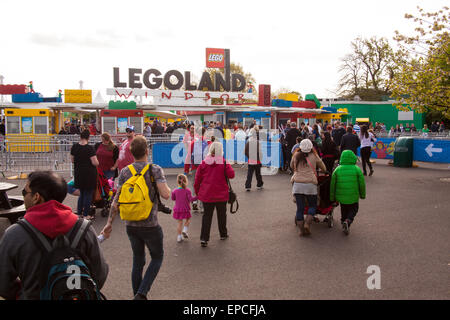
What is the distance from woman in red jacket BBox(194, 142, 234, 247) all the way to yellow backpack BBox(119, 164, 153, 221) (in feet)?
8.57

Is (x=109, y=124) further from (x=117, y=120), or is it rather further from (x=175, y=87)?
(x=175, y=87)

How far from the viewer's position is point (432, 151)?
19406mm

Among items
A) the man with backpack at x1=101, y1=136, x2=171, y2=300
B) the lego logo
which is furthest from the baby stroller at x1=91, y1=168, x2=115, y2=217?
the lego logo

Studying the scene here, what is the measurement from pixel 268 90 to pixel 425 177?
2092 cm

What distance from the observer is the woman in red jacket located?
6.77 meters

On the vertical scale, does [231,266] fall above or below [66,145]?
below

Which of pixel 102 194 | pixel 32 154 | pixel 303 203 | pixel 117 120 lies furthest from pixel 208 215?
pixel 117 120

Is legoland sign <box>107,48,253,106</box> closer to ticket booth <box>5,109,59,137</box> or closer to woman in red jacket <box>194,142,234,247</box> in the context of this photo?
ticket booth <box>5,109,59,137</box>

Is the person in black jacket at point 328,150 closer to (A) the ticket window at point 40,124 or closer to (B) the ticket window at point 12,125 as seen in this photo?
(A) the ticket window at point 40,124

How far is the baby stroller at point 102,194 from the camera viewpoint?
8.62m
